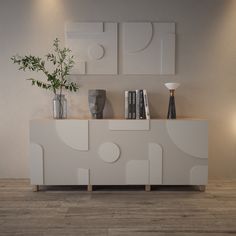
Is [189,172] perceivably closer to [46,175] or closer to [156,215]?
[156,215]

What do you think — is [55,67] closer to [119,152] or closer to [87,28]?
[87,28]

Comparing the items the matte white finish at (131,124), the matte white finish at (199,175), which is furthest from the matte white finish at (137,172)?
the matte white finish at (199,175)

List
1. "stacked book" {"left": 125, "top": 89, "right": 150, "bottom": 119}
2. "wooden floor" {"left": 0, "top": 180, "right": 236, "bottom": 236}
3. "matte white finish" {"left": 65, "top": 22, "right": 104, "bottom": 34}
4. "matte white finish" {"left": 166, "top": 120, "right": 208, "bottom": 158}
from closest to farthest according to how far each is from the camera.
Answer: "wooden floor" {"left": 0, "top": 180, "right": 236, "bottom": 236}, "matte white finish" {"left": 166, "top": 120, "right": 208, "bottom": 158}, "stacked book" {"left": 125, "top": 89, "right": 150, "bottom": 119}, "matte white finish" {"left": 65, "top": 22, "right": 104, "bottom": 34}

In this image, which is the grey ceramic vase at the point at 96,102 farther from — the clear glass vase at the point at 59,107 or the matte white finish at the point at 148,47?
the matte white finish at the point at 148,47

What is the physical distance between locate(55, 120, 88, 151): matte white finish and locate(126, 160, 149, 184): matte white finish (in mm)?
491

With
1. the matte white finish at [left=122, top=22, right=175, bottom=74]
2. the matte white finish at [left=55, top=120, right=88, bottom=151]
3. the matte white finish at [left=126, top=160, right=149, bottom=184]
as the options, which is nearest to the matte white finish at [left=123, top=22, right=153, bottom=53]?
the matte white finish at [left=122, top=22, right=175, bottom=74]

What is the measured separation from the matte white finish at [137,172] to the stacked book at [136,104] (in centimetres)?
46

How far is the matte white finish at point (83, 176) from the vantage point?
9.09 feet

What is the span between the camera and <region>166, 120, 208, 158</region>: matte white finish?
2.71 m

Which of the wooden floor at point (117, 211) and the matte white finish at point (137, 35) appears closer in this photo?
the wooden floor at point (117, 211)

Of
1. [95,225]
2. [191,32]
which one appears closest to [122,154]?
→ [95,225]

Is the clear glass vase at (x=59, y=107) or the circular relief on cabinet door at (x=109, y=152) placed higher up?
the clear glass vase at (x=59, y=107)

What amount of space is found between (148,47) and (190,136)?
1.08m

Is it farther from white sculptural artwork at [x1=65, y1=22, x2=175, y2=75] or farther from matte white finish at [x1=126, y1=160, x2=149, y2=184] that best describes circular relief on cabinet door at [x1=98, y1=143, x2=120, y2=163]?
white sculptural artwork at [x1=65, y1=22, x2=175, y2=75]
